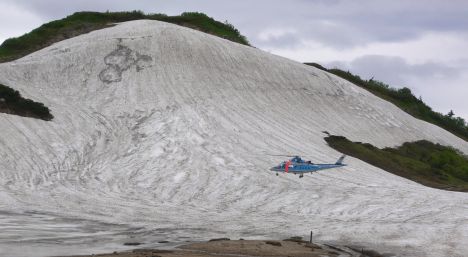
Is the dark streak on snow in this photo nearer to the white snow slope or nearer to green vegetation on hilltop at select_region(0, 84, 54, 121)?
the white snow slope

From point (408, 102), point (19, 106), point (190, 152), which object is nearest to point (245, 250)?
point (190, 152)

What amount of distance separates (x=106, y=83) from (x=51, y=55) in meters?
9.69

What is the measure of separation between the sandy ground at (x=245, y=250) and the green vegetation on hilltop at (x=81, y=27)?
61182 mm

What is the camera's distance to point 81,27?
337ft

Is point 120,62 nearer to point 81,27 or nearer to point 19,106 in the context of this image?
point 19,106

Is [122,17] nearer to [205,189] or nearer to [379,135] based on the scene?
[379,135]

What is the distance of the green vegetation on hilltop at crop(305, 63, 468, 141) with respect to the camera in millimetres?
113062

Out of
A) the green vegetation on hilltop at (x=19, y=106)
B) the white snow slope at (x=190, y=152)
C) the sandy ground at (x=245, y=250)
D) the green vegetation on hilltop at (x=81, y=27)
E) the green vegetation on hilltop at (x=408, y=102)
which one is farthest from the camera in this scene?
the green vegetation on hilltop at (x=408, y=102)

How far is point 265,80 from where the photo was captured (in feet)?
292

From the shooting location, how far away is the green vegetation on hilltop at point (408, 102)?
11306cm

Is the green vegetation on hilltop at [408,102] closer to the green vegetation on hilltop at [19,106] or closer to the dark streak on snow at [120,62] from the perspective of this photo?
→ the dark streak on snow at [120,62]

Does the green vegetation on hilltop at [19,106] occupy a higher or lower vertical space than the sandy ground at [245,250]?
higher

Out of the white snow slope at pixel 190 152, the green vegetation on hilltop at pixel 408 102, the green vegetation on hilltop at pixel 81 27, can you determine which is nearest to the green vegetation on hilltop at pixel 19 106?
the white snow slope at pixel 190 152

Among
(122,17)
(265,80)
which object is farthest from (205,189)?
(122,17)
